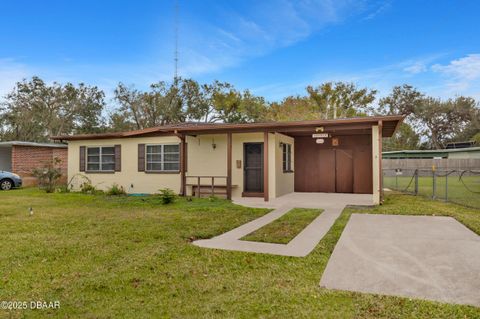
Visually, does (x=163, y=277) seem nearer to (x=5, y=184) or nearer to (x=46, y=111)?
(x=5, y=184)

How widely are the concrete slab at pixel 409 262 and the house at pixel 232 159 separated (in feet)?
14.3

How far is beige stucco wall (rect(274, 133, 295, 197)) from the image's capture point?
411 inches

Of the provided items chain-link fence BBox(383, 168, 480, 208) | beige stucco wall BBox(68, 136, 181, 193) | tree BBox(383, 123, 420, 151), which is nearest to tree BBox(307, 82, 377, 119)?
chain-link fence BBox(383, 168, 480, 208)

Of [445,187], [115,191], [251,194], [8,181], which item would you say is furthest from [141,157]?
[445,187]

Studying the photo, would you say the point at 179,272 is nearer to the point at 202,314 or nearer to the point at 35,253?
the point at 202,314

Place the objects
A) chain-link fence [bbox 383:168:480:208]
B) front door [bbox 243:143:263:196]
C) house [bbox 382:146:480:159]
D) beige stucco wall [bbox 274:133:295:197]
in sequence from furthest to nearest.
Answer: house [bbox 382:146:480:159], front door [bbox 243:143:263:196], beige stucco wall [bbox 274:133:295:197], chain-link fence [bbox 383:168:480:208]

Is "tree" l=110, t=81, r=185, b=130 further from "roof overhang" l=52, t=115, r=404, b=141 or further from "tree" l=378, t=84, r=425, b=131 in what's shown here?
"tree" l=378, t=84, r=425, b=131

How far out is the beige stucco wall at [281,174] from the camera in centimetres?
1043

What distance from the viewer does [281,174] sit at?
36.2ft

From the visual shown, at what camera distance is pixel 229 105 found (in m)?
28.9

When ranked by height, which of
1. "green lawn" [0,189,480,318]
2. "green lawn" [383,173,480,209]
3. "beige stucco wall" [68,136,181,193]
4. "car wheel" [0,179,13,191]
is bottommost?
"green lawn" [0,189,480,318]

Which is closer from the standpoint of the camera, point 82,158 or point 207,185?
point 207,185

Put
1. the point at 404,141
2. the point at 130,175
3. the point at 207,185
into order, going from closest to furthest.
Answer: the point at 207,185, the point at 130,175, the point at 404,141

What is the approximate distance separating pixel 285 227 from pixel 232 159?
5.40m
